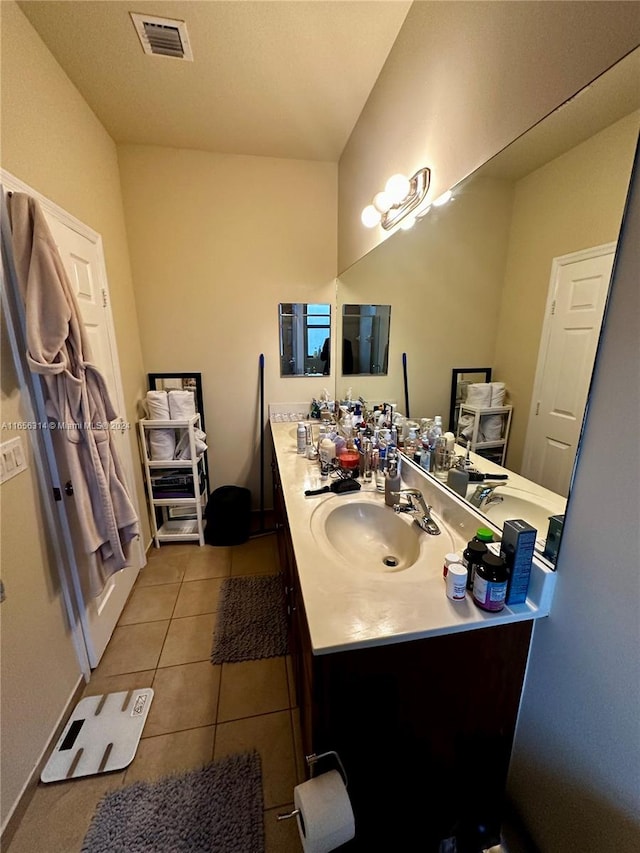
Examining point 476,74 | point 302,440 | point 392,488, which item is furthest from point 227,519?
point 476,74

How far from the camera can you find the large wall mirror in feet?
2.20

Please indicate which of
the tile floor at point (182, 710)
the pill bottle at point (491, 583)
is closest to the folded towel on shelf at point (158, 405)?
the tile floor at point (182, 710)

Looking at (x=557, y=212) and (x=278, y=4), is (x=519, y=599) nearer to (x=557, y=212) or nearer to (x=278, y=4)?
(x=557, y=212)

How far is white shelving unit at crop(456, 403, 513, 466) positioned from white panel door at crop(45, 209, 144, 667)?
154cm

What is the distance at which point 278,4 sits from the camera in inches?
50.6

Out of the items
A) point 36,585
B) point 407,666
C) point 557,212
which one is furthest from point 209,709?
point 557,212

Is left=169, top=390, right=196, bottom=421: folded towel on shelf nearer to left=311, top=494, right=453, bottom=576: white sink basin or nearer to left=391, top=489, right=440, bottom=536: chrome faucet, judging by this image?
left=311, top=494, right=453, bottom=576: white sink basin

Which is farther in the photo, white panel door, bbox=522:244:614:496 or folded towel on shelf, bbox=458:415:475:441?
folded towel on shelf, bbox=458:415:475:441

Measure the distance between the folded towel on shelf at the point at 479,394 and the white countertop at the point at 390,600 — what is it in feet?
1.16

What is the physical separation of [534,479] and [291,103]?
7.30 ft

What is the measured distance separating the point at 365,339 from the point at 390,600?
1.61 metres

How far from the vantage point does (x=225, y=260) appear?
245 centimetres

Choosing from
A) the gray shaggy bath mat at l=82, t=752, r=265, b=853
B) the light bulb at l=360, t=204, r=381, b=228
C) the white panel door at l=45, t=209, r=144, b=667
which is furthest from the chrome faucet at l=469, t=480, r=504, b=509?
the white panel door at l=45, t=209, r=144, b=667

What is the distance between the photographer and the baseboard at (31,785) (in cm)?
106
